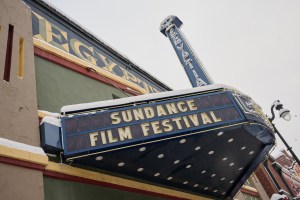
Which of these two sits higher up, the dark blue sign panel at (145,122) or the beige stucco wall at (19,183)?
the dark blue sign panel at (145,122)

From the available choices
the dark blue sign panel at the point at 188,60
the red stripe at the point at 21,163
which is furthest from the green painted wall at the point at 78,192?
the dark blue sign panel at the point at 188,60

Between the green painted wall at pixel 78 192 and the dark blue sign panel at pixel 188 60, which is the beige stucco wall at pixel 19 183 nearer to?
the green painted wall at pixel 78 192

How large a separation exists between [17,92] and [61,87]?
7.67 feet

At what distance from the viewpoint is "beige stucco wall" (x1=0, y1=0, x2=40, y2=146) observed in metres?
5.53

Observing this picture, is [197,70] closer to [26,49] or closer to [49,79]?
[49,79]

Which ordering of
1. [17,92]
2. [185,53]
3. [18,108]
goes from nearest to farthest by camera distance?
[18,108] → [17,92] → [185,53]

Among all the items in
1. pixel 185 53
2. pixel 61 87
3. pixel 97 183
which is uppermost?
pixel 185 53

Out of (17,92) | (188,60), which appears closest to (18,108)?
(17,92)

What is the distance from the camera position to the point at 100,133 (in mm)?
6391

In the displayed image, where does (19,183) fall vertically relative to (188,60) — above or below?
below

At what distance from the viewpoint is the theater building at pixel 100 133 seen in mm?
5688

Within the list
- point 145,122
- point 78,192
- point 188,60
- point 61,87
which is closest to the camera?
point 78,192

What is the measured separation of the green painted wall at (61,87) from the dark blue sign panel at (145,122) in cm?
135

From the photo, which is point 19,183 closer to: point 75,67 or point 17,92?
point 17,92
